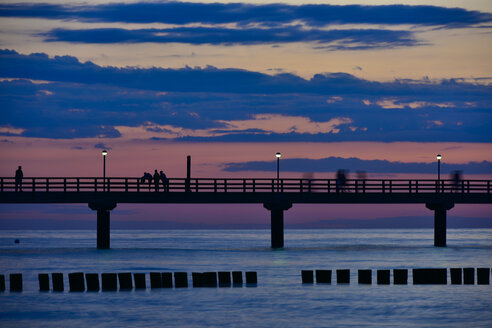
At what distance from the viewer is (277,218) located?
2542 inches

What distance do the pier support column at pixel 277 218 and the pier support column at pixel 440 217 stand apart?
34.3 feet

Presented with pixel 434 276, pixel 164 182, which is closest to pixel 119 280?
pixel 434 276

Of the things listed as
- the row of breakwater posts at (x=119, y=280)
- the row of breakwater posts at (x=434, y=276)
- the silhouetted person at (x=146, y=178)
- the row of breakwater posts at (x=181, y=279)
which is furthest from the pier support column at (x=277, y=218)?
the row of breakwater posts at (x=119, y=280)

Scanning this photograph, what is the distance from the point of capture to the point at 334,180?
62.7m

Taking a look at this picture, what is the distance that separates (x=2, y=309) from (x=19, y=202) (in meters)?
25.4

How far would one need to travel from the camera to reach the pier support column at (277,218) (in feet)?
208

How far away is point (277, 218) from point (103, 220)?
11741mm

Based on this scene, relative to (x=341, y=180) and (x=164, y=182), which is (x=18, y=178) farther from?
(x=341, y=180)

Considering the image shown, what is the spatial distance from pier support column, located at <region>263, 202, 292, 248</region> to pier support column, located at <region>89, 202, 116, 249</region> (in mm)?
10473

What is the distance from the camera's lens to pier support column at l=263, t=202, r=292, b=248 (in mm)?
63344

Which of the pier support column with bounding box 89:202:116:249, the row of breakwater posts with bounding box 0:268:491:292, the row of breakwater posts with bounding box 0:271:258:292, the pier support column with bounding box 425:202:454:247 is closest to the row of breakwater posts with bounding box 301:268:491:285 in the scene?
the row of breakwater posts with bounding box 0:268:491:292

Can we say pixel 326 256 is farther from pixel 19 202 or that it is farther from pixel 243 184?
pixel 19 202

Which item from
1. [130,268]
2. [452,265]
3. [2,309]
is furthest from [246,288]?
[452,265]

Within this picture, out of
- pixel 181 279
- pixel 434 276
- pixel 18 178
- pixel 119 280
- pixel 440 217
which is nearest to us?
pixel 119 280
